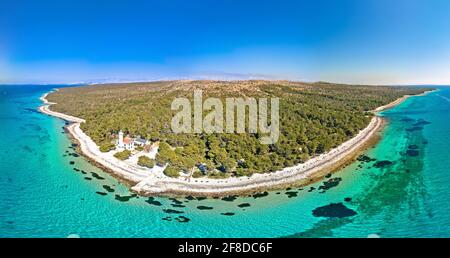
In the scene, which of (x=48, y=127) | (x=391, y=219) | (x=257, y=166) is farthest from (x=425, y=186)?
(x=48, y=127)

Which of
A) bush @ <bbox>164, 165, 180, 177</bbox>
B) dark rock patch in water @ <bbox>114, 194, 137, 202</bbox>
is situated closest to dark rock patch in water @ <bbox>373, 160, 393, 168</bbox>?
bush @ <bbox>164, 165, 180, 177</bbox>

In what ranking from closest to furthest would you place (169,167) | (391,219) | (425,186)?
(391,219)
(425,186)
(169,167)

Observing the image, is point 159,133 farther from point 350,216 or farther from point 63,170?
point 350,216

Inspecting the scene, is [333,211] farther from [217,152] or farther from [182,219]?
[217,152]

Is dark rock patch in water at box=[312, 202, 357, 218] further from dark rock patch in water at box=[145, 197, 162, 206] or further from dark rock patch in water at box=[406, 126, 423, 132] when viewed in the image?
dark rock patch in water at box=[406, 126, 423, 132]

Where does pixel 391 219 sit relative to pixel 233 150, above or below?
below

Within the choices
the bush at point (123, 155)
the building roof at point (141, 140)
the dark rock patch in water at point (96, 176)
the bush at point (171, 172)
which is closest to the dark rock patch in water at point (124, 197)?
the bush at point (171, 172)

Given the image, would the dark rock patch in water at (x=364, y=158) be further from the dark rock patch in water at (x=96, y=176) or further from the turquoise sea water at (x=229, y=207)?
the dark rock patch in water at (x=96, y=176)
